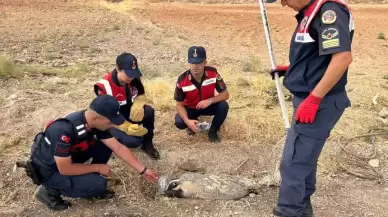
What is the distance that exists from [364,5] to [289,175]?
1158 centimetres

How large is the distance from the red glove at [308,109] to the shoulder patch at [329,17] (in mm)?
387

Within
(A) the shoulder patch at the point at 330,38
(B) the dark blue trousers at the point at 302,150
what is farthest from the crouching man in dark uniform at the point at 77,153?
(A) the shoulder patch at the point at 330,38

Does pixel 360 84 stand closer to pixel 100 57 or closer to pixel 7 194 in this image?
pixel 100 57

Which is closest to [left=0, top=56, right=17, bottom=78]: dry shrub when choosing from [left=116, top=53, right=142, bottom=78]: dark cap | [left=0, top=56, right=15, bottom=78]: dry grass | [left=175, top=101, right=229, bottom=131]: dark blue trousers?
[left=0, top=56, right=15, bottom=78]: dry grass

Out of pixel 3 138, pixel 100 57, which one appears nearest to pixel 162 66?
pixel 100 57

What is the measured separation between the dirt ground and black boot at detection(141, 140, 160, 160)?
2.2 inches

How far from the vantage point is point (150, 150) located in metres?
3.98

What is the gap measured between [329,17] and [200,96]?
6.59 ft

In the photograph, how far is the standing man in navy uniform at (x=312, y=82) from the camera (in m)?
2.29

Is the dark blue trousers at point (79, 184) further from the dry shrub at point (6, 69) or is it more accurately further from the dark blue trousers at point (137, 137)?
the dry shrub at point (6, 69)

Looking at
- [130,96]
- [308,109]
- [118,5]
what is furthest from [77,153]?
[118,5]

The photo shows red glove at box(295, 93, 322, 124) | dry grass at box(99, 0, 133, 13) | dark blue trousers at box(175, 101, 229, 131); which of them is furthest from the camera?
dry grass at box(99, 0, 133, 13)

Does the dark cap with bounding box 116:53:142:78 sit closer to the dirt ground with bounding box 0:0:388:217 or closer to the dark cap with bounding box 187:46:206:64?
the dark cap with bounding box 187:46:206:64

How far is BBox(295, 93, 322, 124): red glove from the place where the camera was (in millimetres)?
2416
